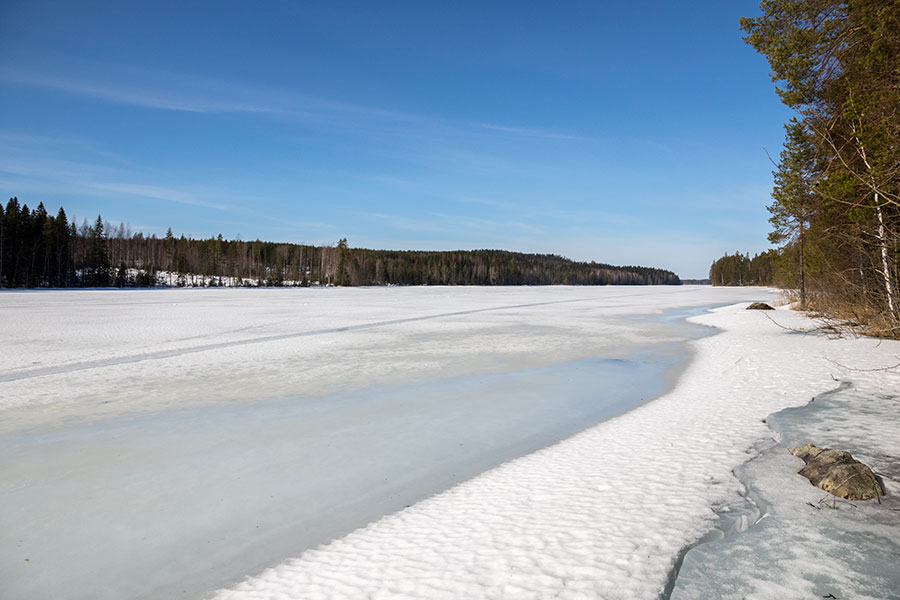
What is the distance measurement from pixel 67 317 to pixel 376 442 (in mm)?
21141

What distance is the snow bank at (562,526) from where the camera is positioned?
2695 millimetres

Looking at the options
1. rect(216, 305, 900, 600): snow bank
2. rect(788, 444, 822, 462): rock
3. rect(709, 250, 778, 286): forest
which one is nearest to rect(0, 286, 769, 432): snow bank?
rect(216, 305, 900, 600): snow bank

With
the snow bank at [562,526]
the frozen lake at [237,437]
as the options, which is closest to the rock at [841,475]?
the snow bank at [562,526]

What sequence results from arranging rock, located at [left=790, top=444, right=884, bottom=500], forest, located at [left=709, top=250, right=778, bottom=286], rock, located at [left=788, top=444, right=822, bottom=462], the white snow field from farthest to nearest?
Result: 1. forest, located at [left=709, top=250, right=778, bottom=286]
2. rock, located at [left=788, top=444, right=822, bottom=462]
3. rock, located at [left=790, top=444, right=884, bottom=500]
4. the white snow field

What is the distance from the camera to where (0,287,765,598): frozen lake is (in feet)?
10.9

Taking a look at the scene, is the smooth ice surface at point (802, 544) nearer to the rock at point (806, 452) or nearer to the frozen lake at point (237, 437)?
the rock at point (806, 452)

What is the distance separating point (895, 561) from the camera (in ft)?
9.30

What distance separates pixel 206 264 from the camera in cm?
8838

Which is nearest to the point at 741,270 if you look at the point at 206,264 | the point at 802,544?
the point at 206,264

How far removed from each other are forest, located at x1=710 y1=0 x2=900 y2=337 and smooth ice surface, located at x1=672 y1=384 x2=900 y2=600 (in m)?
1.39

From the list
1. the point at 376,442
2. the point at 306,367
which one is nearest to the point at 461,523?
the point at 376,442

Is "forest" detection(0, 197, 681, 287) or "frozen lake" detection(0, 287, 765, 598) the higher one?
"forest" detection(0, 197, 681, 287)

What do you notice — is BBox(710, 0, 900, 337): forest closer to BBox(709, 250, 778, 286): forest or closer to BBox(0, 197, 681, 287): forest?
BBox(0, 197, 681, 287): forest

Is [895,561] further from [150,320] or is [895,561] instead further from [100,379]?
[150,320]
